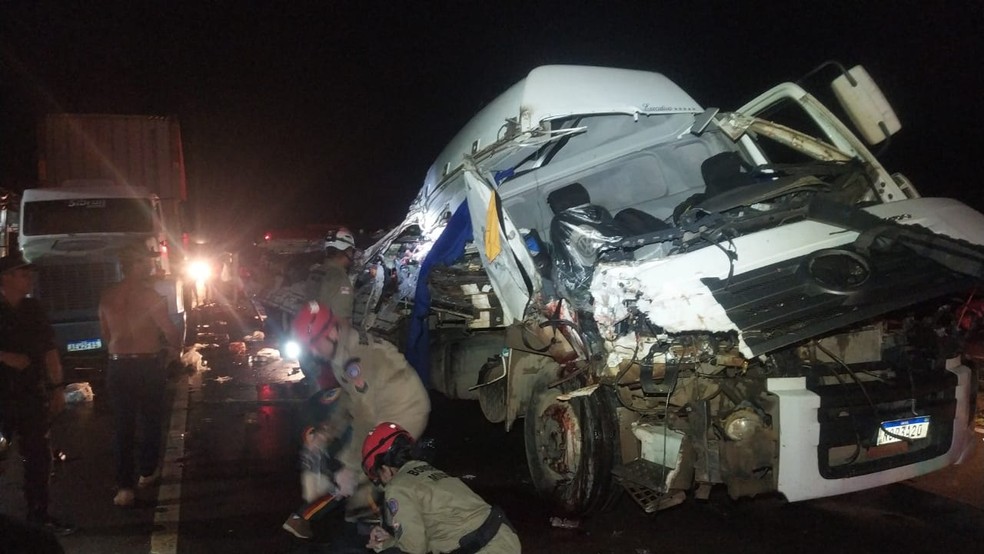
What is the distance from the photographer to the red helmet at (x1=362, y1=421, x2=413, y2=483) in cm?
326

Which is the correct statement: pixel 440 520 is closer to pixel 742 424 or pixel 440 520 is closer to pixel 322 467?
pixel 322 467

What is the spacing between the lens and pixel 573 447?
14.2 feet

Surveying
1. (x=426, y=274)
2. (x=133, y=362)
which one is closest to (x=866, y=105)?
(x=426, y=274)

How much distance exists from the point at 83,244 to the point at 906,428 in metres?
10.5

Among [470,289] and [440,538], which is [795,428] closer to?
[440,538]

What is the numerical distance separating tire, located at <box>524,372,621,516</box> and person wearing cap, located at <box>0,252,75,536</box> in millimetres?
2995

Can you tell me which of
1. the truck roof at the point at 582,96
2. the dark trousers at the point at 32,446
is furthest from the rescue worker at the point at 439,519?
the truck roof at the point at 582,96

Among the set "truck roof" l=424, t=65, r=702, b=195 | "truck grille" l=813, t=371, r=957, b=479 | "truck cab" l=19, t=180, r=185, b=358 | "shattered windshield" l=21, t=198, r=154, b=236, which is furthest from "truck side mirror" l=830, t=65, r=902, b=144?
"shattered windshield" l=21, t=198, r=154, b=236

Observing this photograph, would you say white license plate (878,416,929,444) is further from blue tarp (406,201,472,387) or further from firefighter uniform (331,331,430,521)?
blue tarp (406,201,472,387)

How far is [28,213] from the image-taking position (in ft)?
34.4

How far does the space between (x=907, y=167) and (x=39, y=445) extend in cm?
2248

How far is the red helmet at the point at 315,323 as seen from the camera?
13.9ft

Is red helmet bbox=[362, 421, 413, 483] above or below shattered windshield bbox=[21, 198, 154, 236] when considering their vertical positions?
below

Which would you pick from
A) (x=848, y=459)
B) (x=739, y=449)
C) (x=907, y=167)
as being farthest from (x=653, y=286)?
(x=907, y=167)
